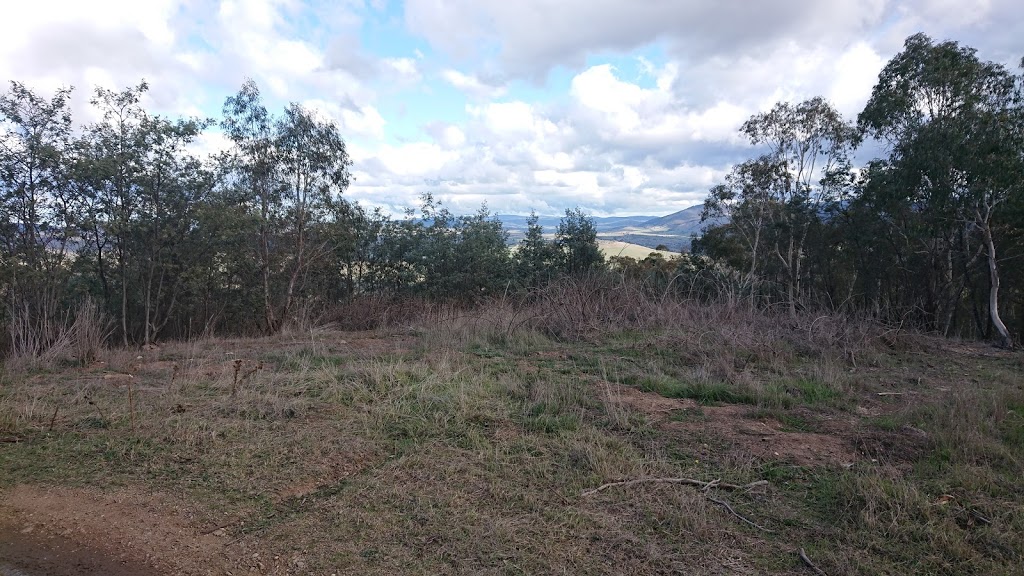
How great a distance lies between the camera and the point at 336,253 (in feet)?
64.0

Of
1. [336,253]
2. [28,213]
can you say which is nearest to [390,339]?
[28,213]

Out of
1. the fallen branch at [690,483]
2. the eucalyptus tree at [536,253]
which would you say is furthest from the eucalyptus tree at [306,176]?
the fallen branch at [690,483]

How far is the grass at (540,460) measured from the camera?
2871 millimetres

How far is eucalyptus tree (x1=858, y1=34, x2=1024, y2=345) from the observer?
1177cm

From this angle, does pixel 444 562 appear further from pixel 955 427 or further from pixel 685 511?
pixel 955 427

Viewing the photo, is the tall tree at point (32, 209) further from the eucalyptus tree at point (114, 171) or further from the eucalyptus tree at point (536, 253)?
the eucalyptus tree at point (536, 253)

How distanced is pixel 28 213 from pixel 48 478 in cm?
1239

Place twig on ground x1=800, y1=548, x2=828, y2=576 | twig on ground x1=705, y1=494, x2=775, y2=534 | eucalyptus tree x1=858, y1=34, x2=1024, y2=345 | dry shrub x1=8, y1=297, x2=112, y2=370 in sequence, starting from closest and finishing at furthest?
1. twig on ground x1=800, y1=548, x2=828, y2=576
2. twig on ground x1=705, y1=494, x2=775, y2=534
3. dry shrub x1=8, y1=297, x2=112, y2=370
4. eucalyptus tree x1=858, y1=34, x2=1024, y2=345

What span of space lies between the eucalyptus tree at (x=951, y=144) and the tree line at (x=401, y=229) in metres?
0.05

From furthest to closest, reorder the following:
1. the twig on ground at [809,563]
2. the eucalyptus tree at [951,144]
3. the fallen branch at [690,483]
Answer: the eucalyptus tree at [951,144] → the fallen branch at [690,483] → the twig on ground at [809,563]

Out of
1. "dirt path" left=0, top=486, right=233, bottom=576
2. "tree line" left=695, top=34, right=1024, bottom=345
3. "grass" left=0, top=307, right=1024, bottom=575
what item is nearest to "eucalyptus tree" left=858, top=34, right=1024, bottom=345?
"tree line" left=695, top=34, right=1024, bottom=345

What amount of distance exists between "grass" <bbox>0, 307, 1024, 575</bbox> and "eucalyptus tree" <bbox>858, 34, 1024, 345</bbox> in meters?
7.65

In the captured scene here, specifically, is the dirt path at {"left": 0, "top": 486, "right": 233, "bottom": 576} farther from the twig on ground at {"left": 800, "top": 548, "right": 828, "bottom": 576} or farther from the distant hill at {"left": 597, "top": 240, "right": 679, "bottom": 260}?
the distant hill at {"left": 597, "top": 240, "right": 679, "bottom": 260}

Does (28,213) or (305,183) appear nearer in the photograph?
(28,213)
